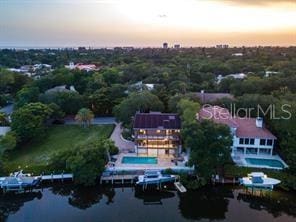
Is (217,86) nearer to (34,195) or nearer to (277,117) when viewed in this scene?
(277,117)

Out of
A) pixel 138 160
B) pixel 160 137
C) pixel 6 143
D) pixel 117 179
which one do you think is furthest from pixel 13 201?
pixel 160 137

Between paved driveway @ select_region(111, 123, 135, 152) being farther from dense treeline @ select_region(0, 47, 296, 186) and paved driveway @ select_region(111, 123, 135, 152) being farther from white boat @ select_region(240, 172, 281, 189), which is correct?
white boat @ select_region(240, 172, 281, 189)

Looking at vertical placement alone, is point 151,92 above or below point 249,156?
above

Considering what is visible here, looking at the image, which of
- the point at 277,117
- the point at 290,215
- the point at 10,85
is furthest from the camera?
the point at 10,85

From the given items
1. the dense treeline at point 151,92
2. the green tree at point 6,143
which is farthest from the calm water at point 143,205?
the green tree at point 6,143

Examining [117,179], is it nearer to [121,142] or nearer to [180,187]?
[180,187]

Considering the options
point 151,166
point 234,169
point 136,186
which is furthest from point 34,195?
point 234,169
